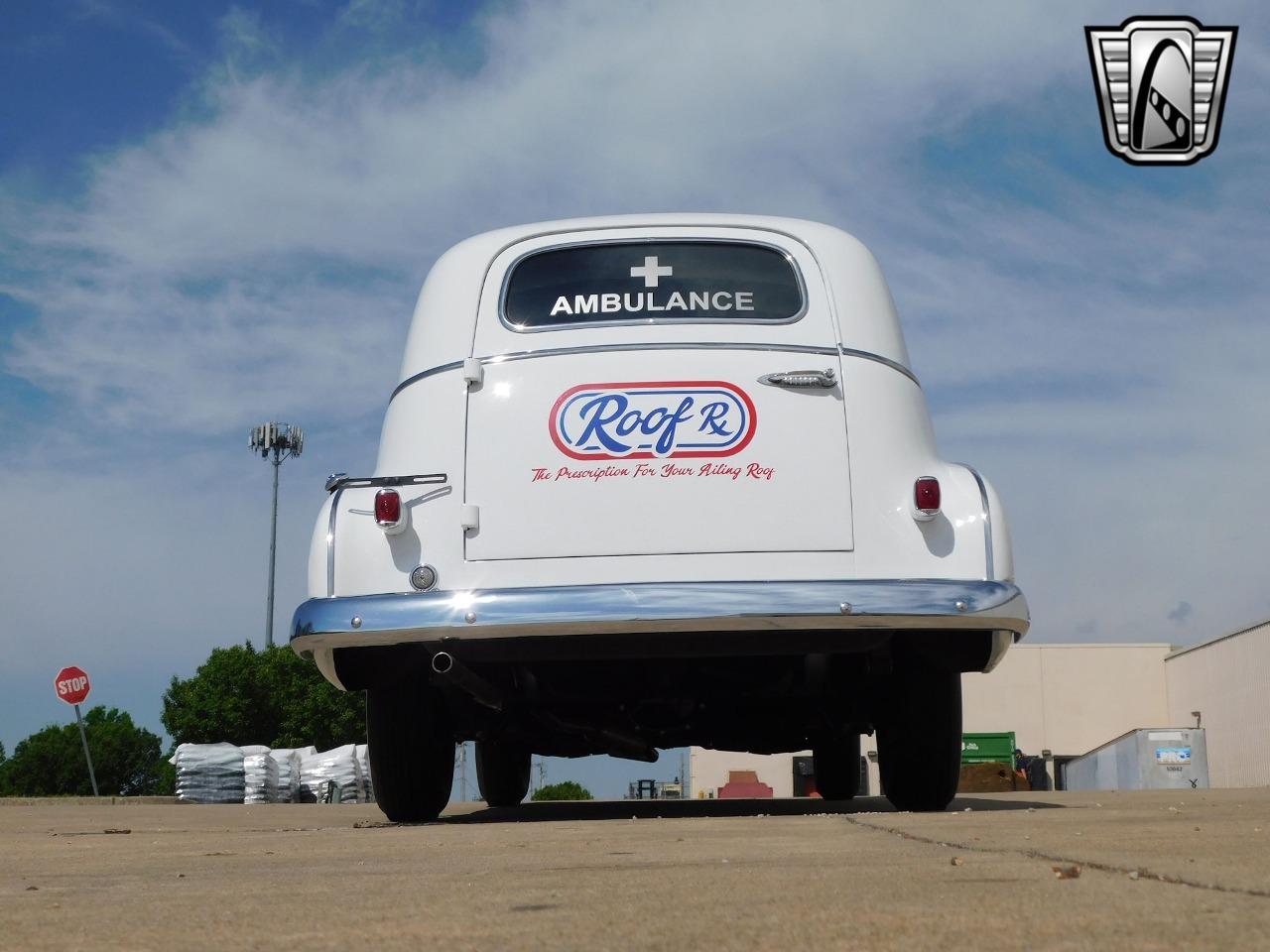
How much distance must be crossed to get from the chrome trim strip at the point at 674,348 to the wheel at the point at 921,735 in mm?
1205

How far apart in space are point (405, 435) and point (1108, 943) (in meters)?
4.25

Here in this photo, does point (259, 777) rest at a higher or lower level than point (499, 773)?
higher

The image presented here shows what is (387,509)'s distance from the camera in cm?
564

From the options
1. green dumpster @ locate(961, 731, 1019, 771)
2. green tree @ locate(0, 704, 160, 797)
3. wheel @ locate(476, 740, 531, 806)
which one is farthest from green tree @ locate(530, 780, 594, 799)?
wheel @ locate(476, 740, 531, 806)

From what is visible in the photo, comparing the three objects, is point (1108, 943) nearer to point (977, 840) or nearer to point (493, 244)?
point (977, 840)

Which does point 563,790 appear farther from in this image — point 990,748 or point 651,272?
point 651,272

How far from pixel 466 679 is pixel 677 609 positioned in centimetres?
88

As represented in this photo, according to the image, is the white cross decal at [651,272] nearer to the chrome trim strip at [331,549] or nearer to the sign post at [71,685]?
the chrome trim strip at [331,549]

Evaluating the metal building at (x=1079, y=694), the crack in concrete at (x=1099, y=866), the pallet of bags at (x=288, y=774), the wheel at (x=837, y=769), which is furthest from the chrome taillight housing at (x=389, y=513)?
the metal building at (x=1079, y=694)

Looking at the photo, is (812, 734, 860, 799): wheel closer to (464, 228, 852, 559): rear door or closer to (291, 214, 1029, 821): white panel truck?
(291, 214, 1029, 821): white panel truck

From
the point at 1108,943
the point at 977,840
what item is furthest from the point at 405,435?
the point at 1108,943

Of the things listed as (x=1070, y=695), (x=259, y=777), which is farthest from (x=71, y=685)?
(x=1070, y=695)

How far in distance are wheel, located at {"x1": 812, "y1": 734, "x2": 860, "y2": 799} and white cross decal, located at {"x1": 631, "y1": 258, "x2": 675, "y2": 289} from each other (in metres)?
3.71

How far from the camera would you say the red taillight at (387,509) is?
5.63 m
